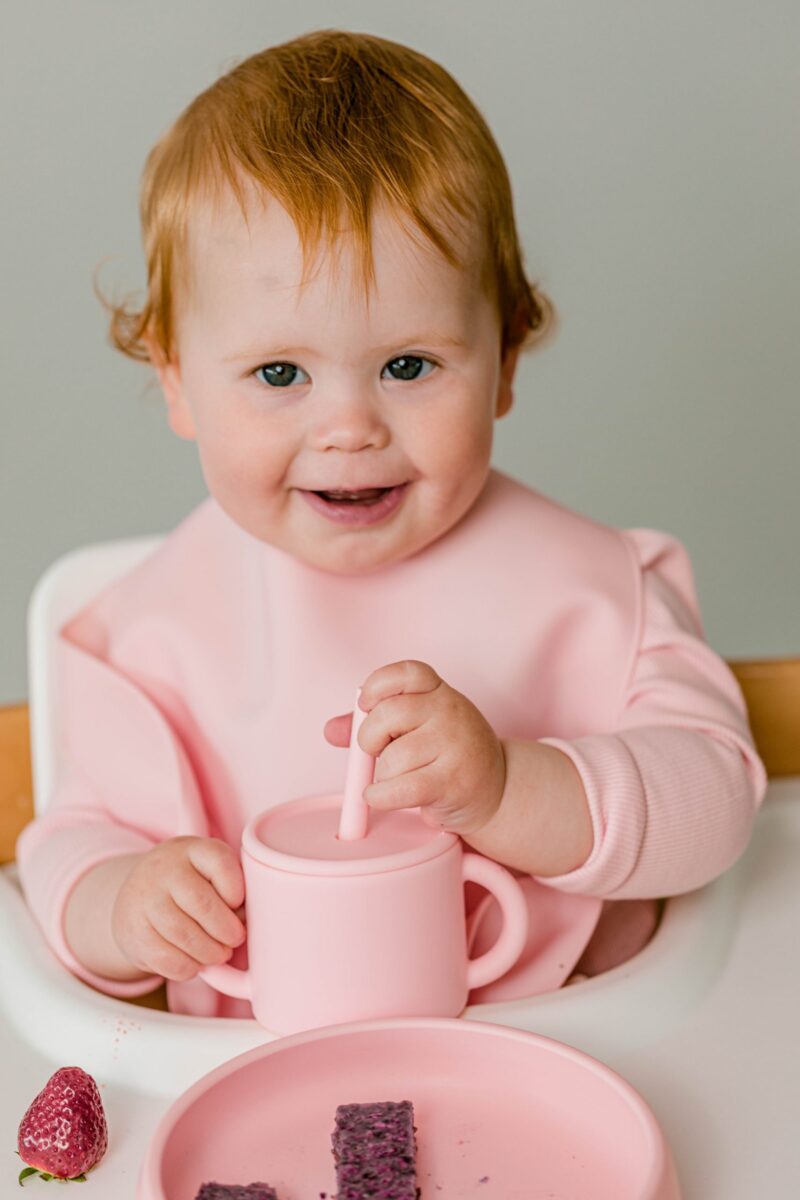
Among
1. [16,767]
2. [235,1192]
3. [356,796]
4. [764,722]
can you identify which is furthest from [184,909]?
[764,722]

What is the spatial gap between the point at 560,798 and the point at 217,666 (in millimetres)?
288

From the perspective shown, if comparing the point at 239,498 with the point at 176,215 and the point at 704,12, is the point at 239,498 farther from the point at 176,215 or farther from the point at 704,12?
the point at 704,12

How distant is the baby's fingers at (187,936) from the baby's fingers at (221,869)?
0.02 m

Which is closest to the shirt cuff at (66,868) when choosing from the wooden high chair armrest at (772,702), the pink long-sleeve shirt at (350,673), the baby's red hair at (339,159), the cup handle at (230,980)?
the pink long-sleeve shirt at (350,673)

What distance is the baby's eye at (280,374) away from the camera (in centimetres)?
91

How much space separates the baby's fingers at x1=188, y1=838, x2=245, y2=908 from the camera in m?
0.85

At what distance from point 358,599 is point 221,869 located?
0.23m

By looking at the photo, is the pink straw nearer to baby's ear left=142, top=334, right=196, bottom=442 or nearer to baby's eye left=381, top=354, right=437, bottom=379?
baby's eye left=381, top=354, right=437, bottom=379

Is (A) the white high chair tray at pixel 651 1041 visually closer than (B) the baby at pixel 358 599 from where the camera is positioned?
Yes

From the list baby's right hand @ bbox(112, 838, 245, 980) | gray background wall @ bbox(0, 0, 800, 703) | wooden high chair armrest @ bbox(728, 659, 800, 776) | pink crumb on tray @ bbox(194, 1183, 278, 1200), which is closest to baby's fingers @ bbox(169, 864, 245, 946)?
baby's right hand @ bbox(112, 838, 245, 980)

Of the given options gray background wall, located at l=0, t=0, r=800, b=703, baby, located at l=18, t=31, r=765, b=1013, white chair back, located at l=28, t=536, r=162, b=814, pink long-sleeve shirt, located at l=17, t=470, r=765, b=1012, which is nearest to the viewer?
baby, located at l=18, t=31, r=765, b=1013

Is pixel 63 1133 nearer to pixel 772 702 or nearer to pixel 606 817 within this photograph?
pixel 606 817

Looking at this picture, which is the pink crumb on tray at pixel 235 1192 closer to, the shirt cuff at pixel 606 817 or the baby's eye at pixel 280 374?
the shirt cuff at pixel 606 817

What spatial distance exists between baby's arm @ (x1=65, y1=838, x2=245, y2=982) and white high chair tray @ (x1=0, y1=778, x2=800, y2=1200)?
32mm
